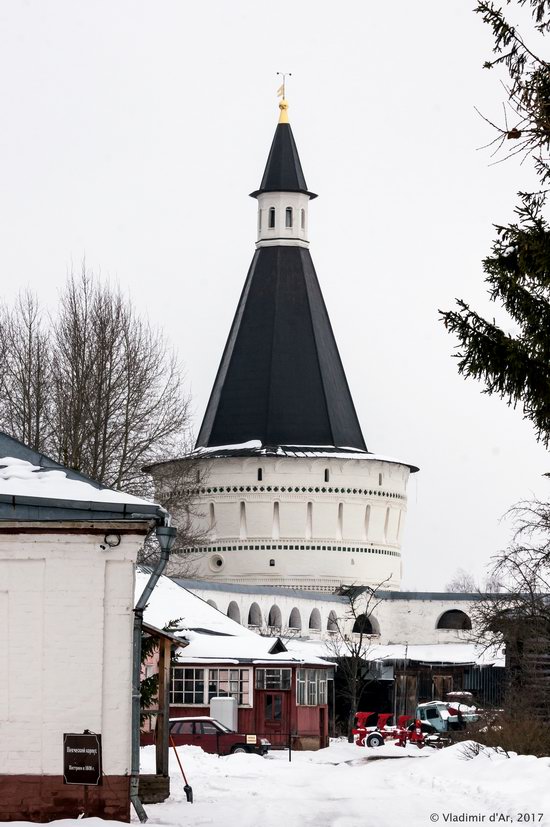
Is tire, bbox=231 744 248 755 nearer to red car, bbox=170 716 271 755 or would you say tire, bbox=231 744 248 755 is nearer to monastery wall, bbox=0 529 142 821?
red car, bbox=170 716 271 755

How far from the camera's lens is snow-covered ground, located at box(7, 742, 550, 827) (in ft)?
49.3

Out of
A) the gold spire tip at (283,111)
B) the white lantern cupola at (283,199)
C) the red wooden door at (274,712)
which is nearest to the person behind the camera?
the red wooden door at (274,712)

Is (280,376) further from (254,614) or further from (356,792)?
(356,792)

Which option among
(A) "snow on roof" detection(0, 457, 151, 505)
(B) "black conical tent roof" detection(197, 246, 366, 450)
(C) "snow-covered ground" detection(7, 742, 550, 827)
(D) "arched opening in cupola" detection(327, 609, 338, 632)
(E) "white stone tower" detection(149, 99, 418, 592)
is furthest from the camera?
(B) "black conical tent roof" detection(197, 246, 366, 450)

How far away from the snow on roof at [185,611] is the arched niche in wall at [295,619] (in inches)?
796

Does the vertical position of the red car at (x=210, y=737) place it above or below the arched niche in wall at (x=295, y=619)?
below

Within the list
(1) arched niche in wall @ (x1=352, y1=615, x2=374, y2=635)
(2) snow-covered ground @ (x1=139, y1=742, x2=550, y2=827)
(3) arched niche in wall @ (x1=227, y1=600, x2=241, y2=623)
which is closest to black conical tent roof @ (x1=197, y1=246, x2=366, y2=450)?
(1) arched niche in wall @ (x1=352, y1=615, x2=374, y2=635)

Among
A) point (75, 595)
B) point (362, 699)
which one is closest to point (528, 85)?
point (75, 595)

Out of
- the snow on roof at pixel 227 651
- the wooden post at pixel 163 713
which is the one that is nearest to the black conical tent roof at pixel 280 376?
the snow on roof at pixel 227 651

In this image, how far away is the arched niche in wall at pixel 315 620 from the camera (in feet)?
190

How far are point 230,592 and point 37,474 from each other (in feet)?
129

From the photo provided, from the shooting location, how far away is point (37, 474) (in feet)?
49.8

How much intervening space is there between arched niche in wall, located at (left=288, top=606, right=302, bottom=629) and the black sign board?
43195 millimetres

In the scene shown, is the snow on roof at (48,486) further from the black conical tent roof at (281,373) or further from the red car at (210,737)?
the black conical tent roof at (281,373)
